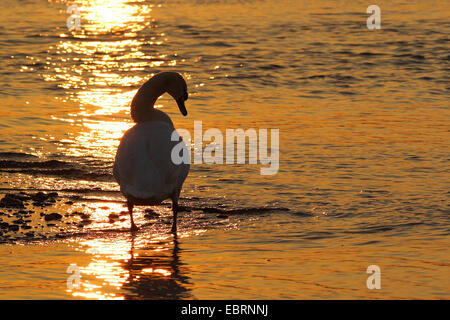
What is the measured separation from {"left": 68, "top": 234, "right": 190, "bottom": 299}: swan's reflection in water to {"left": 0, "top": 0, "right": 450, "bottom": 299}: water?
2 centimetres

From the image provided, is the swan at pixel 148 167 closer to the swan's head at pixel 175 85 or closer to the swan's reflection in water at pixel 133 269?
the swan's reflection in water at pixel 133 269

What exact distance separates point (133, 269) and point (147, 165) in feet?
3.79

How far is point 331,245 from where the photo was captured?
912 centimetres

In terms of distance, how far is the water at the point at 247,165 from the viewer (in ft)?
27.1

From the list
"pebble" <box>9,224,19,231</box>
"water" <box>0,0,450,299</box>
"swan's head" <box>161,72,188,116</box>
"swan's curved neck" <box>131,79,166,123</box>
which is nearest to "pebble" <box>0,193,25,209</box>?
"water" <box>0,0,450,299</box>

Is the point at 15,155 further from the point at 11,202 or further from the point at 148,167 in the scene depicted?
the point at 148,167

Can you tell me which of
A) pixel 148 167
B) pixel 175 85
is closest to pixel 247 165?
pixel 175 85

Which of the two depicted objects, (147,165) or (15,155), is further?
(15,155)

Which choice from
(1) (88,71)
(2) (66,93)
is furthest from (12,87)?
(1) (88,71)

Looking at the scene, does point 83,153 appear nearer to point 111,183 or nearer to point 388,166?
point 111,183

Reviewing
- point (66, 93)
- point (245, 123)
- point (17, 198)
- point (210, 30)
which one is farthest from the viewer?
point (210, 30)

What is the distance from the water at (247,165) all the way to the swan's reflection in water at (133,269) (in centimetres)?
2

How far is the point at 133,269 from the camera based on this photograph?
27.5ft
